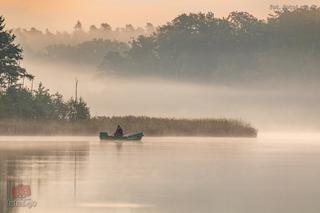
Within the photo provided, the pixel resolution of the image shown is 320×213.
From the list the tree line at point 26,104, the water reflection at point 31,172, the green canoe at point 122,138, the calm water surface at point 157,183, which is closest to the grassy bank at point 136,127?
the tree line at point 26,104

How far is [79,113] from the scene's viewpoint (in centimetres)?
8756

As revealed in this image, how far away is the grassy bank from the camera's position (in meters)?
82.1

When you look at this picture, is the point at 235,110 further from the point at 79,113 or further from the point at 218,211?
the point at 218,211

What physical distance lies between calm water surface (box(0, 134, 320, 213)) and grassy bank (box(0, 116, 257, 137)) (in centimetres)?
3588

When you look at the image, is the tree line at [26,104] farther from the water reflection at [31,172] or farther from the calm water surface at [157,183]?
the calm water surface at [157,183]

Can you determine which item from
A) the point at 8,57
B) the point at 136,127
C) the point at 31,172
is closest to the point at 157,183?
the point at 31,172

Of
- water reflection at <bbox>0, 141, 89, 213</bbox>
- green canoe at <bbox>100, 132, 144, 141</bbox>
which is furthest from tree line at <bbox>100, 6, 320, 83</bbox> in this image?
water reflection at <bbox>0, 141, 89, 213</bbox>

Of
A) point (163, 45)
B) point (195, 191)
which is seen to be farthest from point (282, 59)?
point (195, 191)

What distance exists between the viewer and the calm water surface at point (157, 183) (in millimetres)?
22875

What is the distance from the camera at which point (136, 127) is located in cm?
8188

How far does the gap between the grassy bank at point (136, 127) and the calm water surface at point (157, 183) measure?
118 ft

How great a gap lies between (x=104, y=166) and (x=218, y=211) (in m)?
16.6

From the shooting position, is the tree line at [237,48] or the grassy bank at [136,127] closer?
the grassy bank at [136,127]

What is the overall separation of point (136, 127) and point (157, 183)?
2053 inches
